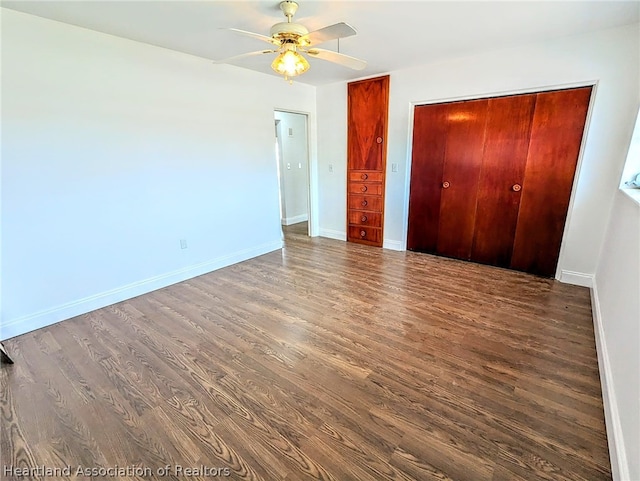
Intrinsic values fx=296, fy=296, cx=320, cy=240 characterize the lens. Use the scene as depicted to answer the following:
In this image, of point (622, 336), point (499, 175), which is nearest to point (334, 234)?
point (499, 175)

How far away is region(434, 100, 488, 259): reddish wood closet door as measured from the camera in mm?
3379

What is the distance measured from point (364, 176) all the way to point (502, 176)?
5.74 ft

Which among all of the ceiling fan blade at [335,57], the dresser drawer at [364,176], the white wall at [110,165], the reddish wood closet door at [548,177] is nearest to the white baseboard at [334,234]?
the dresser drawer at [364,176]

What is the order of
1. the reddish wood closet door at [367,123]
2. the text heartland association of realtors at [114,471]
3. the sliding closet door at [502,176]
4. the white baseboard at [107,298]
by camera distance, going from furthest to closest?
1. the reddish wood closet door at [367,123]
2. the sliding closet door at [502,176]
3. the white baseboard at [107,298]
4. the text heartland association of realtors at [114,471]

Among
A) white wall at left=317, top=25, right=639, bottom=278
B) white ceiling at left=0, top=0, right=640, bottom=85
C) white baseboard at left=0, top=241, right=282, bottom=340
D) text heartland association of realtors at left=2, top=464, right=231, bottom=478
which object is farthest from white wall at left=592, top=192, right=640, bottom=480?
white baseboard at left=0, top=241, right=282, bottom=340

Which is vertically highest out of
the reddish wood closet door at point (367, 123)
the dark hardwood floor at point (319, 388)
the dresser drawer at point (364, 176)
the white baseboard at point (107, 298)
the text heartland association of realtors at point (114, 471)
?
the reddish wood closet door at point (367, 123)

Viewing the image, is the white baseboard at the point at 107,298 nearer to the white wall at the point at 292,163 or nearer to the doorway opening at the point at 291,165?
the doorway opening at the point at 291,165

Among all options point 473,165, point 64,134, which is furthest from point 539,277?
point 64,134

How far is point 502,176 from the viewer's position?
3.30 m

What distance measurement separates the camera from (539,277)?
127 inches

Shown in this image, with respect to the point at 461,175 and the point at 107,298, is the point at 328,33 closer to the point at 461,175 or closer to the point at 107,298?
the point at 461,175

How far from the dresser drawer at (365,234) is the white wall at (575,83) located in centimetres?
82

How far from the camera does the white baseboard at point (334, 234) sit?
16.0 ft

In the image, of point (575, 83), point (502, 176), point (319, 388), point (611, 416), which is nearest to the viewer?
point (611, 416)
